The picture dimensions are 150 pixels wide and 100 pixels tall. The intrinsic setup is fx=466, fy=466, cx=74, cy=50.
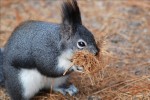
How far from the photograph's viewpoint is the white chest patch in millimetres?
3727

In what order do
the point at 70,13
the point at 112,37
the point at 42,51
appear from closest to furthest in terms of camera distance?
the point at 70,13 < the point at 42,51 < the point at 112,37

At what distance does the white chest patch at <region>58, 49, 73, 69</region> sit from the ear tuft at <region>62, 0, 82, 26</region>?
0.76ft

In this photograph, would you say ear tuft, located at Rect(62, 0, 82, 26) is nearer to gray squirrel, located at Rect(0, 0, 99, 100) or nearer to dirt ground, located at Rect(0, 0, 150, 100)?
gray squirrel, located at Rect(0, 0, 99, 100)

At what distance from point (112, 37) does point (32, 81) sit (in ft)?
5.13

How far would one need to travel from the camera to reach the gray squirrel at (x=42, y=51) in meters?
3.72

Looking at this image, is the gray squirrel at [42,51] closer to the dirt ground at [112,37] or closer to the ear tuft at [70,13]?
the ear tuft at [70,13]

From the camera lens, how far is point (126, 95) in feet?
13.2

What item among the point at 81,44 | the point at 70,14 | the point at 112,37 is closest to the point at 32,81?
the point at 81,44

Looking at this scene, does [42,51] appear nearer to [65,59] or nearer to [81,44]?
[65,59]

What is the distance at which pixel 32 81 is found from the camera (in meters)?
3.86

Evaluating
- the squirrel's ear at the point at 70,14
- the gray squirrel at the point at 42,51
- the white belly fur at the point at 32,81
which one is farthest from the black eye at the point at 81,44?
the white belly fur at the point at 32,81

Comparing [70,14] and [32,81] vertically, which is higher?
[70,14]

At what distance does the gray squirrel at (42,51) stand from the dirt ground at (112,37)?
0.75 feet

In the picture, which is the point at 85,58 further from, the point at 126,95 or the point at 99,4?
the point at 99,4
